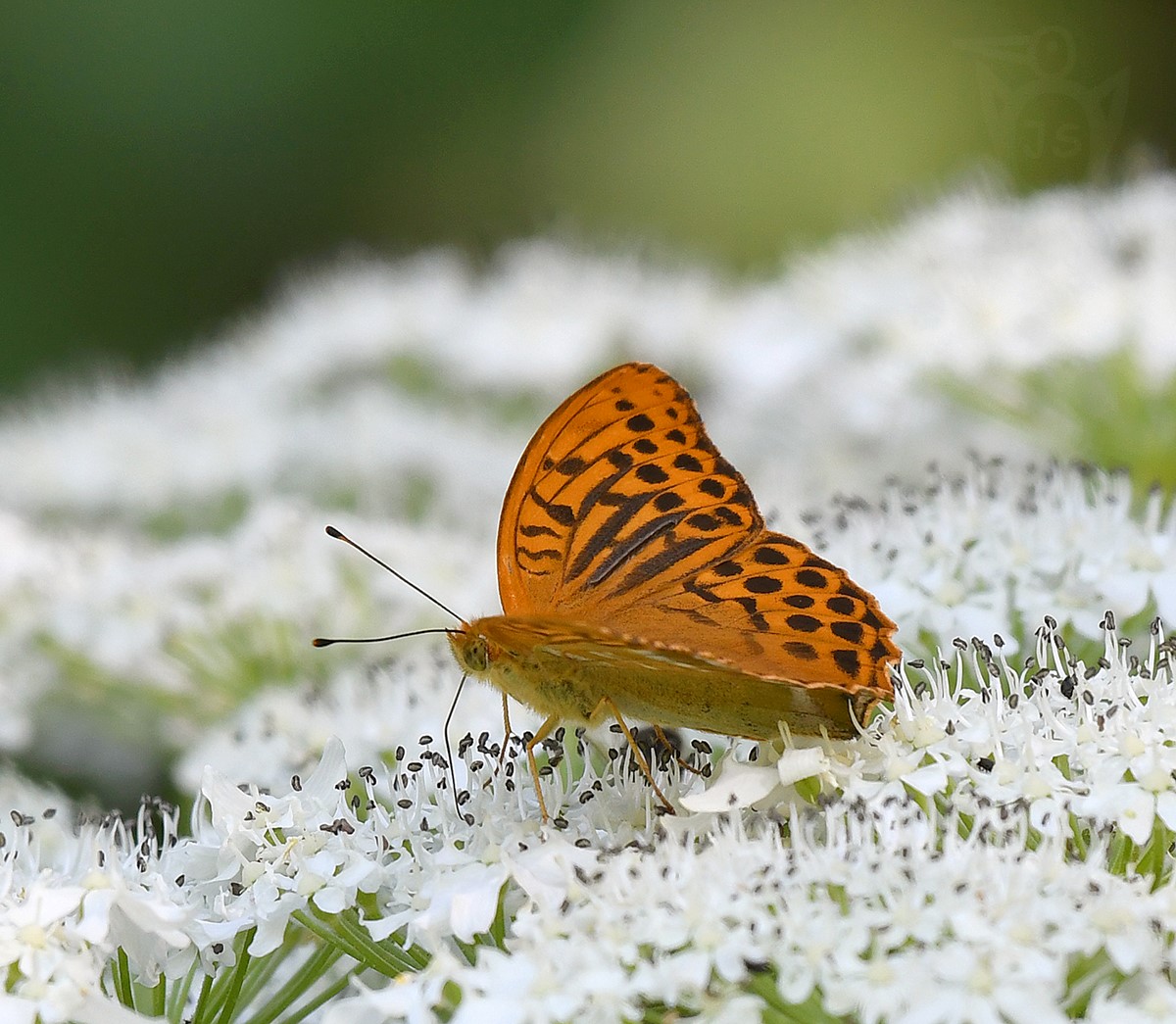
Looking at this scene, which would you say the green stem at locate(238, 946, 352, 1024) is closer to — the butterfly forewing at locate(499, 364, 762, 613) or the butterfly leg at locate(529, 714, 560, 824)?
the butterfly leg at locate(529, 714, 560, 824)

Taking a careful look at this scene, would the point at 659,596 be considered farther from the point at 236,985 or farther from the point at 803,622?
the point at 236,985

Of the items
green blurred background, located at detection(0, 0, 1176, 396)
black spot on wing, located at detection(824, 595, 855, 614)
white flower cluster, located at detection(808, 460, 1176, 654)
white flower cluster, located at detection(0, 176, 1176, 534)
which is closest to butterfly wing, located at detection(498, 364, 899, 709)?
black spot on wing, located at detection(824, 595, 855, 614)

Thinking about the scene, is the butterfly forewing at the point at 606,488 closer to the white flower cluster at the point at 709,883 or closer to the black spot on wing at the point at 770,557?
the black spot on wing at the point at 770,557

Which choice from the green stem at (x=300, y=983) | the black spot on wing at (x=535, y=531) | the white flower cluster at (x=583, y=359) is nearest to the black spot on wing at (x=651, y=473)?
the black spot on wing at (x=535, y=531)

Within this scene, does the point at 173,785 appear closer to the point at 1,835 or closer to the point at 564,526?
the point at 1,835

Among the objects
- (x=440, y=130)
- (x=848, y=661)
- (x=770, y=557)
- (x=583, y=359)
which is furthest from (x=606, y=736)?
(x=440, y=130)

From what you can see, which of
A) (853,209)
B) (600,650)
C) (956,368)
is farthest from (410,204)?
(600,650)
